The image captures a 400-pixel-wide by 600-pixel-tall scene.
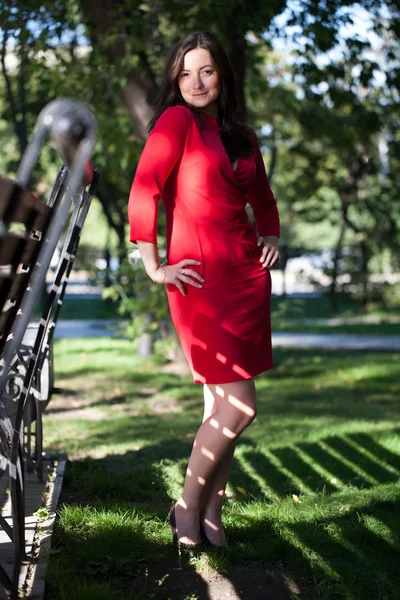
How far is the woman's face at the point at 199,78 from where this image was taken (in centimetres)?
302

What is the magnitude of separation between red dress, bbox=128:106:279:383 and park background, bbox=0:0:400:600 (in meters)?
0.72

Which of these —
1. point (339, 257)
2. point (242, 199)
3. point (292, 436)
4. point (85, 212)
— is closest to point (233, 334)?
point (242, 199)

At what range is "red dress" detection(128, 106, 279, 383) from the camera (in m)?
2.90

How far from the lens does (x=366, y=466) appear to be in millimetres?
4891

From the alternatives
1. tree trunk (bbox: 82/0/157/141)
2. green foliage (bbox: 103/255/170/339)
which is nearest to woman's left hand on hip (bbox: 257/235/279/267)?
tree trunk (bbox: 82/0/157/141)

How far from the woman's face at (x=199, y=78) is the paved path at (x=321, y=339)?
27.2 feet

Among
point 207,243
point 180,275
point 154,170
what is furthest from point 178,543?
point 154,170

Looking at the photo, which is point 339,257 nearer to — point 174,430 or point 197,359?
point 174,430

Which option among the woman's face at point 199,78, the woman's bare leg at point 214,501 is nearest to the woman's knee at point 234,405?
the woman's bare leg at point 214,501

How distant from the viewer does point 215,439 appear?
2.95 meters

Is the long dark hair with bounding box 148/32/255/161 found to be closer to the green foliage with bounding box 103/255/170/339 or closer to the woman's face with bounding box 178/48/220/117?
the woman's face with bounding box 178/48/220/117

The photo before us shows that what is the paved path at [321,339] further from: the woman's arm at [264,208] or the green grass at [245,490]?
the woman's arm at [264,208]

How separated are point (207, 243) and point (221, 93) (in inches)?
23.5

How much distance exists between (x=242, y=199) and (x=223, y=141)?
0.23 m
